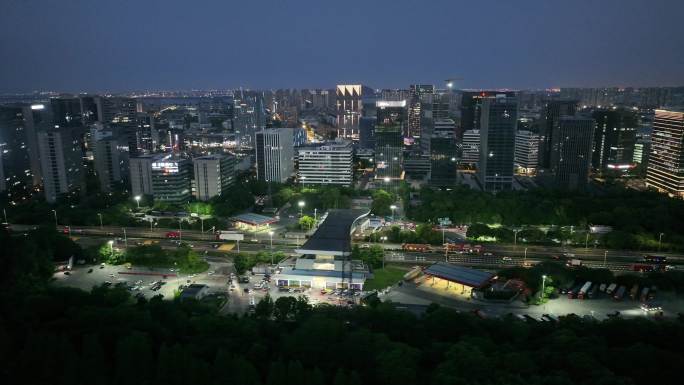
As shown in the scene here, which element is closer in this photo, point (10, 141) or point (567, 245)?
point (567, 245)

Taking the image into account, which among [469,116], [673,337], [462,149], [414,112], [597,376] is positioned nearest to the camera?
[597,376]

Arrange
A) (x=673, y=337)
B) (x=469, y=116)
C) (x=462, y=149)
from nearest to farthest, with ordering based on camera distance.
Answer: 1. (x=673, y=337)
2. (x=462, y=149)
3. (x=469, y=116)

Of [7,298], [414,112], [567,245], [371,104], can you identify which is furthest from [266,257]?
[371,104]

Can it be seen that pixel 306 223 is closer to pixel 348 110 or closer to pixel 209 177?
pixel 209 177

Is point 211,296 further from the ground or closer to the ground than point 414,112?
closer to the ground

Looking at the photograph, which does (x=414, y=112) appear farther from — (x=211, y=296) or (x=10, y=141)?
(x=211, y=296)

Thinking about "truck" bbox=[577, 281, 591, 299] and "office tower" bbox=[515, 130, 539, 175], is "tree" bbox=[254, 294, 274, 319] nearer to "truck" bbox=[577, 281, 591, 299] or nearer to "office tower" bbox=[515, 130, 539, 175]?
"truck" bbox=[577, 281, 591, 299]
